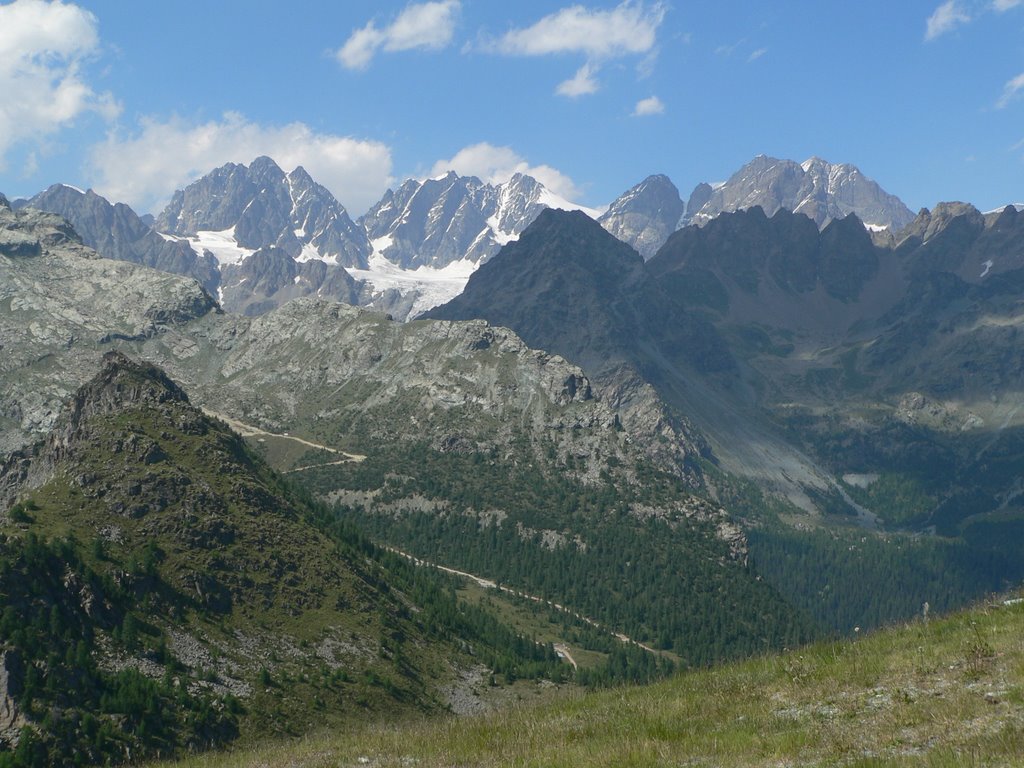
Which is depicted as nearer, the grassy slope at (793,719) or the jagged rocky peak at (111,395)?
the grassy slope at (793,719)

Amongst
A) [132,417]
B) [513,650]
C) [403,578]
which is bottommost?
[513,650]

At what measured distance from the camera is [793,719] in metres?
25.0

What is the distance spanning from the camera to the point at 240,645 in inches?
4872

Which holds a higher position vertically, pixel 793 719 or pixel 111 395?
pixel 111 395

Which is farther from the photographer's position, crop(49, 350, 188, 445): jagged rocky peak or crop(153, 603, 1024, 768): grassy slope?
crop(49, 350, 188, 445): jagged rocky peak

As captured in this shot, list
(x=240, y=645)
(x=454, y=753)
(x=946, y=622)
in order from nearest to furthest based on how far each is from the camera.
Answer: (x=454, y=753)
(x=946, y=622)
(x=240, y=645)

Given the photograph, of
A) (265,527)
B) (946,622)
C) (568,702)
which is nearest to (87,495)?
(265,527)

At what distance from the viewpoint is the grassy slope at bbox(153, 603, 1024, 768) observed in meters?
21.7

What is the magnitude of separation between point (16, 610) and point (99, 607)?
521 inches

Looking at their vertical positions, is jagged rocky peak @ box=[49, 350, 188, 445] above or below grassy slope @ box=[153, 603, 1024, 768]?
above

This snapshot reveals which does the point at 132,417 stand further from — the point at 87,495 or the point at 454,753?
the point at 454,753

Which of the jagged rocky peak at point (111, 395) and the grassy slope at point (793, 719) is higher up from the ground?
the jagged rocky peak at point (111, 395)

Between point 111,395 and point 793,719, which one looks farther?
point 111,395

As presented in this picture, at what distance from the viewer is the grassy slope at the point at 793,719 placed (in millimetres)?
21719
